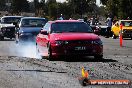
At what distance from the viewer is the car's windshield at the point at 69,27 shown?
678 inches

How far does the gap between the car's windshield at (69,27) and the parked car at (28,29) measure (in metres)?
6.59

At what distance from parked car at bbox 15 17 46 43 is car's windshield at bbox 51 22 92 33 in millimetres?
6587

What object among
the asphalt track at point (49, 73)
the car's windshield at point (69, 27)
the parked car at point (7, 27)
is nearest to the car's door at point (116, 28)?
the parked car at point (7, 27)

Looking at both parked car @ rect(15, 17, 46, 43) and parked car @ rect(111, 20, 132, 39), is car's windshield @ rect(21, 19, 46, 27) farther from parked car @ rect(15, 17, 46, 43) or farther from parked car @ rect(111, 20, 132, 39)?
Answer: parked car @ rect(111, 20, 132, 39)

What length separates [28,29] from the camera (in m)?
24.4

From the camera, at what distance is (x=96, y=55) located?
1627 centimetres

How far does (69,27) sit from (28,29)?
7340 mm

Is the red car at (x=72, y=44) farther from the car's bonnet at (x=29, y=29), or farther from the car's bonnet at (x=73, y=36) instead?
the car's bonnet at (x=29, y=29)

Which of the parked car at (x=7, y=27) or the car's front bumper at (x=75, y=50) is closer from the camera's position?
the car's front bumper at (x=75, y=50)

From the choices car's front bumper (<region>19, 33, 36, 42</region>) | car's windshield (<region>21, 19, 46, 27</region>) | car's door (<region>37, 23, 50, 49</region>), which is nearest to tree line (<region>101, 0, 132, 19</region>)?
car's windshield (<region>21, 19, 46, 27</region>)

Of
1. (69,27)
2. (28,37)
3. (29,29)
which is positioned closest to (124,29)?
(29,29)

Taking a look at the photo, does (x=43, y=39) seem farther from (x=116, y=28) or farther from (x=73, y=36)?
(x=116, y=28)

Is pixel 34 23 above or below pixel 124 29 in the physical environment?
above

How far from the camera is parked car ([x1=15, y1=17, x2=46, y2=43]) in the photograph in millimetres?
24109
